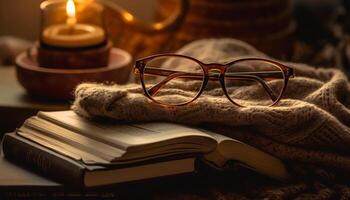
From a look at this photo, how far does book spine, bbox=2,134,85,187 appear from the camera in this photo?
0.75 meters

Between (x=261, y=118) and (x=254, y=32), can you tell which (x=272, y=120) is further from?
(x=254, y=32)

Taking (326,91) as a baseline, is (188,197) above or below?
below

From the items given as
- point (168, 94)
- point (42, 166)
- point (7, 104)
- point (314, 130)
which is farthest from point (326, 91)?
point (7, 104)

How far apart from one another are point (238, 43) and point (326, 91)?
0.75ft

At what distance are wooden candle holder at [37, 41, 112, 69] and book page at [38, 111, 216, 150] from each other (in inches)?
10.4

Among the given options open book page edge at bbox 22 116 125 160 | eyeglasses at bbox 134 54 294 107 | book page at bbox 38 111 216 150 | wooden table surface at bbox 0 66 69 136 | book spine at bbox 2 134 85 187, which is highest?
eyeglasses at bbox 134 54 294 107

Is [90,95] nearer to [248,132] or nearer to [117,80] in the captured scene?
[248,132]

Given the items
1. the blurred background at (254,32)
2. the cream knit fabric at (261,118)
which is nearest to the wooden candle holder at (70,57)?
the blurred background at (254,32)

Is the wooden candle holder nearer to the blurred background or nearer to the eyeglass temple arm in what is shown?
the blurred background

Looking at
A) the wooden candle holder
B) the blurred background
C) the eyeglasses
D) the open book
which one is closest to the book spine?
the open book

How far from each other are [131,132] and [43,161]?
0.32 feet

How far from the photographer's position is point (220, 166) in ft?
2.62

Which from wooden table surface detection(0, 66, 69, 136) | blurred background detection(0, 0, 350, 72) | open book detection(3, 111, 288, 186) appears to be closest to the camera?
open book detection(3, 111, 288, 186)

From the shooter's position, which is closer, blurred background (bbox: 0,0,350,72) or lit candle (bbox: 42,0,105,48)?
lit candle (bbox: 42,0,105,48)
